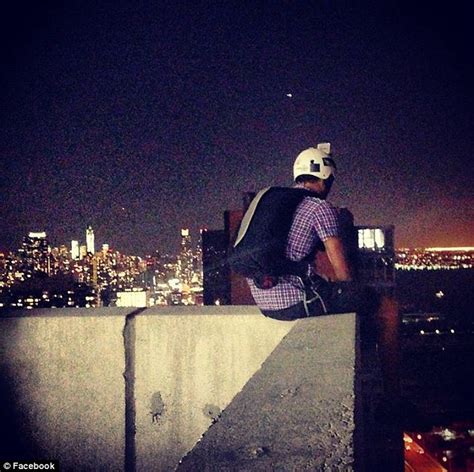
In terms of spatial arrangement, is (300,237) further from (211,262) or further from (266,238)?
(211,262)

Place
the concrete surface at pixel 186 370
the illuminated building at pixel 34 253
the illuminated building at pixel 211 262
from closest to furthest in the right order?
the concrete surface at pixel 186 370 < the illuminated building at pixel 211 262 < the illuminated building at pixel 34 253

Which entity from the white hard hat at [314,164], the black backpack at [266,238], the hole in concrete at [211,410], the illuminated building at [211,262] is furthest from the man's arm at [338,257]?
the illuminated building at [211,262]

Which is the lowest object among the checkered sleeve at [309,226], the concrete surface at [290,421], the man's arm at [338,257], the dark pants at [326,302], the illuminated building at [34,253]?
the concrete surface at [290,421]

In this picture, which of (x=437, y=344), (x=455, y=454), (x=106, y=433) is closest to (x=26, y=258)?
(x=437, y=344)

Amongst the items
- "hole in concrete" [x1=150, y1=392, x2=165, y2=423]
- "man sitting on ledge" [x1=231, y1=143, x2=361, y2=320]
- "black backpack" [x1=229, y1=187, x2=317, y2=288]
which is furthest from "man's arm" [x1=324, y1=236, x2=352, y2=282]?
"hole in concrete" [x1=150, y1=392, x2=165, y2=423]

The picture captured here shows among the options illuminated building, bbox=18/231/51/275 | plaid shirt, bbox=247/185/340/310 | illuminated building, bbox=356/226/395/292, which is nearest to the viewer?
plaid shirt, bbox=247/185/340/310

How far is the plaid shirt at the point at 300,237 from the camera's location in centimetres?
392

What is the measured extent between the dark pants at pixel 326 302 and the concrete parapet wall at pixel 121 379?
265 mm

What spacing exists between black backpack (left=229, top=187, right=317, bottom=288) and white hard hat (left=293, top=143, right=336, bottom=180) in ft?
2.04

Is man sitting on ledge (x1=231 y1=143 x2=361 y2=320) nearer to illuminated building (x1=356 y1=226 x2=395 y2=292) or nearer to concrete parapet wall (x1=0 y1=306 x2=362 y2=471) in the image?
concrete parapet wall (x1=0 y1=306 x2=362 y2=471)

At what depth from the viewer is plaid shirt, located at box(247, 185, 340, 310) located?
392 centimetres

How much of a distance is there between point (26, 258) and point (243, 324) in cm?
20219

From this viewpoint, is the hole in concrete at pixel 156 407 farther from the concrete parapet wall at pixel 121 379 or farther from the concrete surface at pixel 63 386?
the concrete surface at pixel 63 386

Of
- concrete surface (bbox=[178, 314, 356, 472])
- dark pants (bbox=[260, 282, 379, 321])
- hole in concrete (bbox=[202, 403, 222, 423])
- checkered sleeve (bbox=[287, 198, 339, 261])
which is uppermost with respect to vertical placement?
checkered sleeve (bbox=[287, 198, 339, 261])
